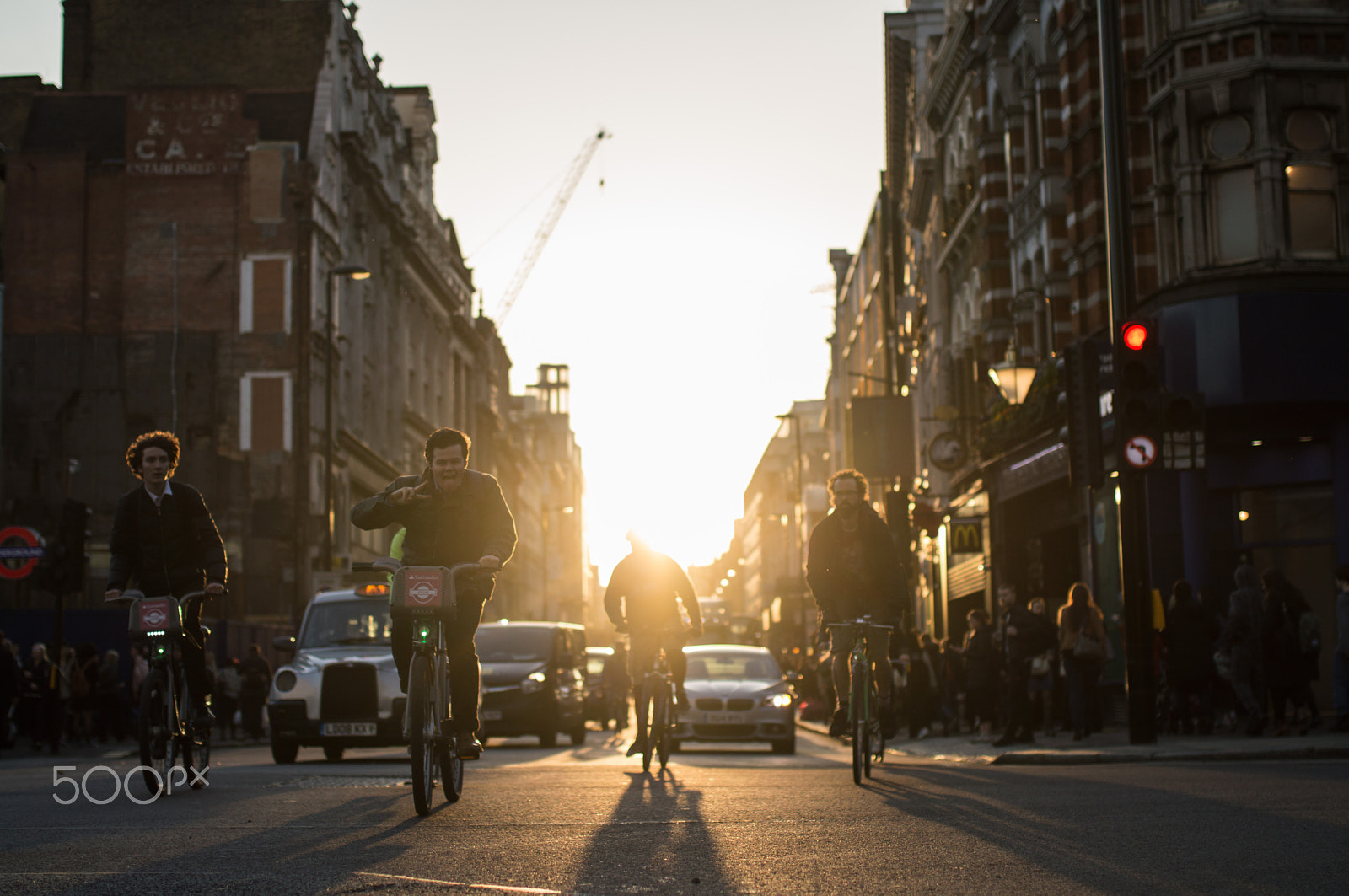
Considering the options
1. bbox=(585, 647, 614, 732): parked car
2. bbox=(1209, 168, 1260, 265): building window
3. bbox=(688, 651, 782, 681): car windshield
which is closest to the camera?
bbox=(688, 651, 782, 681): car windshield

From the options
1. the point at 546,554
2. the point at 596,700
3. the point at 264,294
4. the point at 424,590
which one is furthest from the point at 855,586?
the point at 546,554

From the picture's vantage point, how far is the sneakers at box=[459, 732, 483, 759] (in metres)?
7.85

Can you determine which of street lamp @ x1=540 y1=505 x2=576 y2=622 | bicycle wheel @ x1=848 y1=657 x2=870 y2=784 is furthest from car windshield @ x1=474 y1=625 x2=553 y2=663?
street lamp @ x1=540 y1=505 x2=576 y2=622

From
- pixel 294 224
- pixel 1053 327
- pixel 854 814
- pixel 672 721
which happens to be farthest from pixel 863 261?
pixel 854 814

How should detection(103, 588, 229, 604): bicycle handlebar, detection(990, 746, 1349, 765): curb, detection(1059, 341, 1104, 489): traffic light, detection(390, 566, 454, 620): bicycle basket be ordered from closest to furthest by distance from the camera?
detection(390, 566, 454, 620): bicycle basket
detection(103, 588, 229, 604): bicycle handlebar
detection(990, 746, 1349, 765): curb
detection(1059, 341, 1104, 489): traffic light

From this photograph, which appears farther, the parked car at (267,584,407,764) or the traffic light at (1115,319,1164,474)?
the parked car at (267,584,407,764)

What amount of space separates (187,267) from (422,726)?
143ft

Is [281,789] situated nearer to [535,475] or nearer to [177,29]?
[177,29]

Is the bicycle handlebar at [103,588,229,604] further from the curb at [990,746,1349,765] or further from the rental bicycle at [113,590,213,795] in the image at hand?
the curb at [990,746,1349,765]

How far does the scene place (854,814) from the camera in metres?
7.68

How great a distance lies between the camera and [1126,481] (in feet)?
49.0

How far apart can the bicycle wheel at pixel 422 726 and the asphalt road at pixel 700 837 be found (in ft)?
0.52

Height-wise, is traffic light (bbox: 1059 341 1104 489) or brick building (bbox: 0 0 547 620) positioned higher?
brick building (bbox: 0 0 547 620)

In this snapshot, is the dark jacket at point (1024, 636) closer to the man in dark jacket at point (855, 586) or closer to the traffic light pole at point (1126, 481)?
the traffic light pole at point (1126, 481)
